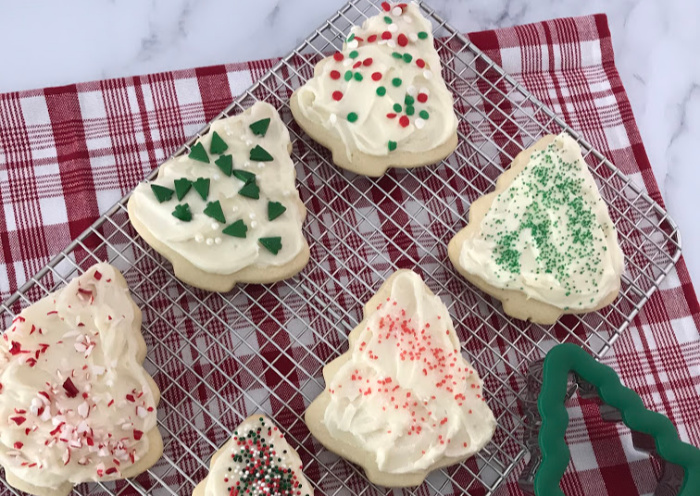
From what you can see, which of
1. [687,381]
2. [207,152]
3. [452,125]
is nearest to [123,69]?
Result: [207,152]

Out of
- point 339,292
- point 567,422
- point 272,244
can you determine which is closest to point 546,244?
point 567,422

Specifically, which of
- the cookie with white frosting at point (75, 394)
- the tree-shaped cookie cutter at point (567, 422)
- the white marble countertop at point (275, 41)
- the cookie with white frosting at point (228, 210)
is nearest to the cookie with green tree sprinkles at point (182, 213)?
the cookie with white frosting at point (228, 210)

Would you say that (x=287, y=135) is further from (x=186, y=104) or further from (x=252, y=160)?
(x=186, y=104)

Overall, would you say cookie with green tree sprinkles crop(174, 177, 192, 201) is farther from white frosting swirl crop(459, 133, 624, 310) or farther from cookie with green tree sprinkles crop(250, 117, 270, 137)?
white frosting swirl crop(459, 133, 624, 310)

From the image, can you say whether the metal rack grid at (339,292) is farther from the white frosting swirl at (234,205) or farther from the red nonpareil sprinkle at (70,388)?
the red nonpareil sprinkle at (70,388)

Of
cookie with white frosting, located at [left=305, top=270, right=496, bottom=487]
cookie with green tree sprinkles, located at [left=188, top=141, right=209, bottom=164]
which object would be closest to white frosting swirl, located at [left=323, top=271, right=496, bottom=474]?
cookie with white frosting, located at [left=305, top=270, right=496, bottom=487]

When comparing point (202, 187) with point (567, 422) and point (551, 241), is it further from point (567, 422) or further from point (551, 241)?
point (567, 422)

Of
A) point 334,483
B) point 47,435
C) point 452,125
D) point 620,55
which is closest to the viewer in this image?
point 47,435
